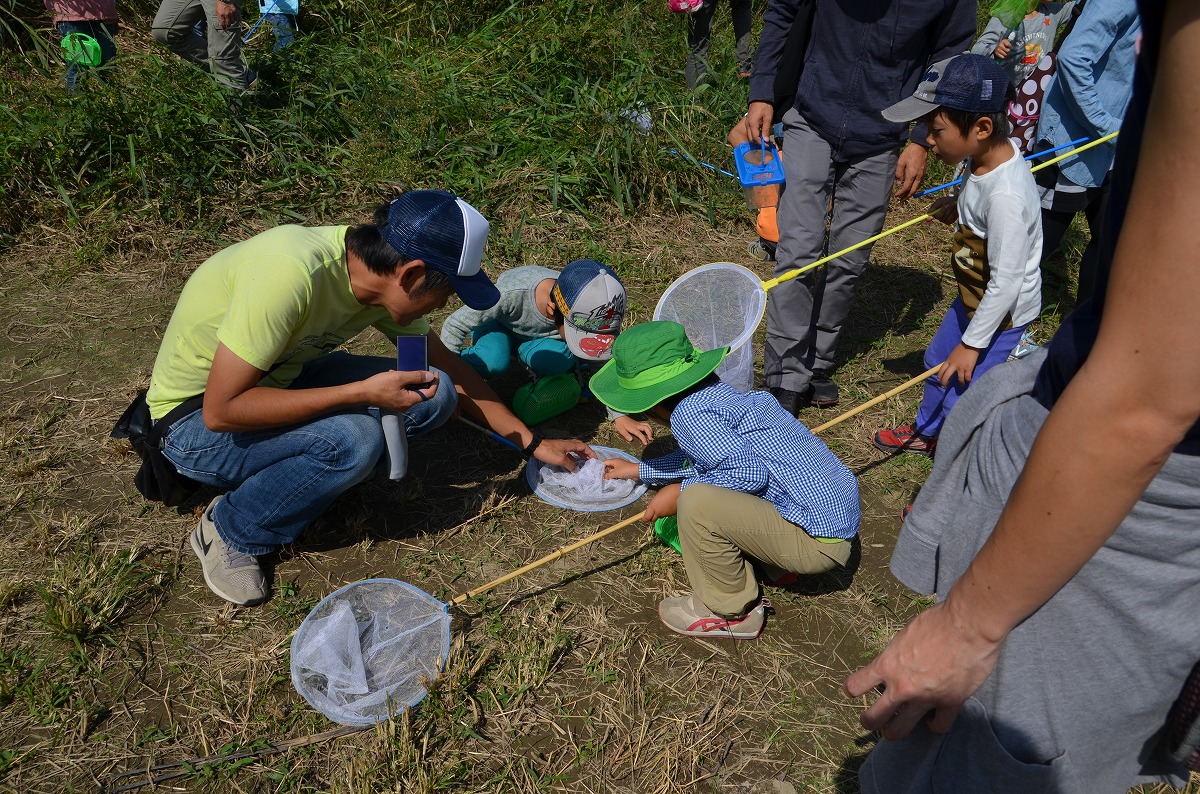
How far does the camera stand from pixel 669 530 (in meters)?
3.19

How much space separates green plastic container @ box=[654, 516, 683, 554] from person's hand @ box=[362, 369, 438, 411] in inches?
39.0

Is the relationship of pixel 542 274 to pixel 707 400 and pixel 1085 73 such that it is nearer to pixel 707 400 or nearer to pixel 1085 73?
pixel 707 400

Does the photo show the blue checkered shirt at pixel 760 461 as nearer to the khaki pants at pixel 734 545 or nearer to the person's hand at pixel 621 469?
the khaki pants at pixel 734 545

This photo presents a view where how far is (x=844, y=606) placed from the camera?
3059 mm

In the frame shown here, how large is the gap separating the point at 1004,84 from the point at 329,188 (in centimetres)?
373

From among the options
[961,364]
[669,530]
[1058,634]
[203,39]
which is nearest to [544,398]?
[669,530]

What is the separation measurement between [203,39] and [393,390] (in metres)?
4.43

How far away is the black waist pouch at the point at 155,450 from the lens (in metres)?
2.82

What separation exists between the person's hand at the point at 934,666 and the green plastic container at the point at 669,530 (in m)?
2.01

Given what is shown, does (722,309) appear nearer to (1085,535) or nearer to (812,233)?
(812,233)

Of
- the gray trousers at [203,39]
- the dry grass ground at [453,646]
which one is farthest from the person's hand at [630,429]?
the gray trousers at [203,39]

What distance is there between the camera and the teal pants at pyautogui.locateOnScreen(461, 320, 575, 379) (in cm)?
389

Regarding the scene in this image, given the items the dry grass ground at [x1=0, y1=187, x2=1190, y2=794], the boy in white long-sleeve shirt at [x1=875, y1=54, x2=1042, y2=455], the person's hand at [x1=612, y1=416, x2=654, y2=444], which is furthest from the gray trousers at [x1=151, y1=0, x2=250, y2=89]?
the boy in white long-sleeve shirt at [x1=875, y1=54, x2=1042, y2=455]

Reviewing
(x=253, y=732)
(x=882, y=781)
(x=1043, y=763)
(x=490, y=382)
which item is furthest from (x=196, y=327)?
(x=1043, y=763)
